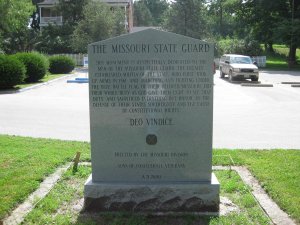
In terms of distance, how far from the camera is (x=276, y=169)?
22.8 ft

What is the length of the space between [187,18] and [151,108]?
5344 centimetres

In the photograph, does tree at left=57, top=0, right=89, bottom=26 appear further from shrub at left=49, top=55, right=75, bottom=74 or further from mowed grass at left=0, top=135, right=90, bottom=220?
mowed grass at left=0, top=135, right=90, bottom=220

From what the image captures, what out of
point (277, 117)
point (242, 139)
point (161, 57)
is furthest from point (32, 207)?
point (277, 117)

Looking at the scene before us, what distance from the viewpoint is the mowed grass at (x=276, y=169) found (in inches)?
217

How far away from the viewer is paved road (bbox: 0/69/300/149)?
10242 mm

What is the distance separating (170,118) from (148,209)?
1.19m

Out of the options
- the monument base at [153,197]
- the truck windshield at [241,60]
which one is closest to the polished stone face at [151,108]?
the monument base at [153,197]

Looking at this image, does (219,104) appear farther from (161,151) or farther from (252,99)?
(161,151)

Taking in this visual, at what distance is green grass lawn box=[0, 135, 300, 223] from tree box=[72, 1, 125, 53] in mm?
38039

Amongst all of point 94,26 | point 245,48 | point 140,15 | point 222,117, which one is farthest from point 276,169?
point 140,15

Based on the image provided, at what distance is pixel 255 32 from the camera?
53.8 meters

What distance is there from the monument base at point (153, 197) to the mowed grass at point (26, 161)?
3.52ft

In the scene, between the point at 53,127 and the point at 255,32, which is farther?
the point at 255,32

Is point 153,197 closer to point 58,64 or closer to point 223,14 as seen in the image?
point 58,64
